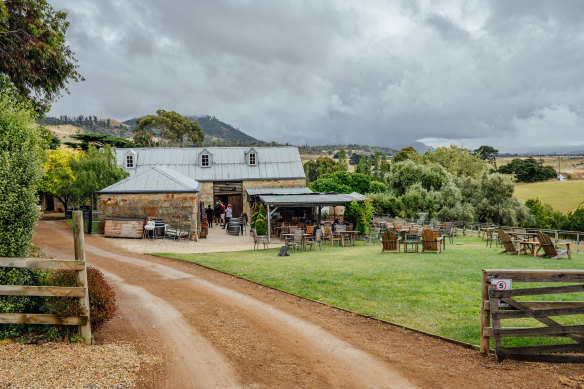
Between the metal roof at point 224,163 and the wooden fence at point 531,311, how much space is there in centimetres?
3083

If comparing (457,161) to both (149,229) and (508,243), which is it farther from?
(149,229)

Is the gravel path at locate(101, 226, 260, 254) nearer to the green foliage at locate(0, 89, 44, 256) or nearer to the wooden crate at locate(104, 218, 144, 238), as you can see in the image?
the wooden crate at locate(104, 218, 144, 238)

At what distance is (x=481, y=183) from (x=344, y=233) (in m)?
25.6

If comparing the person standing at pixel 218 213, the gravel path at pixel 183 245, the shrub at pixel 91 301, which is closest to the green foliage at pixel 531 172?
the person standing at pixel 218 213

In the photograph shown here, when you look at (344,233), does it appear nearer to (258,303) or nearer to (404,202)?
(258,303)

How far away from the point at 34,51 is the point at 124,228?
11.2 m

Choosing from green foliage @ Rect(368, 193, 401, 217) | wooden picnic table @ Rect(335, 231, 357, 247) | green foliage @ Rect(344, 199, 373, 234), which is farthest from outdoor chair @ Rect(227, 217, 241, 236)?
green foliage @ Rect(368, 193, 401, 217)

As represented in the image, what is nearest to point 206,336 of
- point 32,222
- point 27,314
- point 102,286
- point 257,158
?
point 102,286

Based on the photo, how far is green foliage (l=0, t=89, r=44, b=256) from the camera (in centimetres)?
590

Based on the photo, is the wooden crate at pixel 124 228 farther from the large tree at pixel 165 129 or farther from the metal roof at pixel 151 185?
the large tree at pixel 165 129

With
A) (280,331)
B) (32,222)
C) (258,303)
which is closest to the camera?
(32,222)

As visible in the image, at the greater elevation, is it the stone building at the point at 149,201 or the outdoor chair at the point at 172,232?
the stone building at the point at 149,201

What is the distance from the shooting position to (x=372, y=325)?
23.6 ft

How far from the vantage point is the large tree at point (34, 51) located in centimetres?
1087
